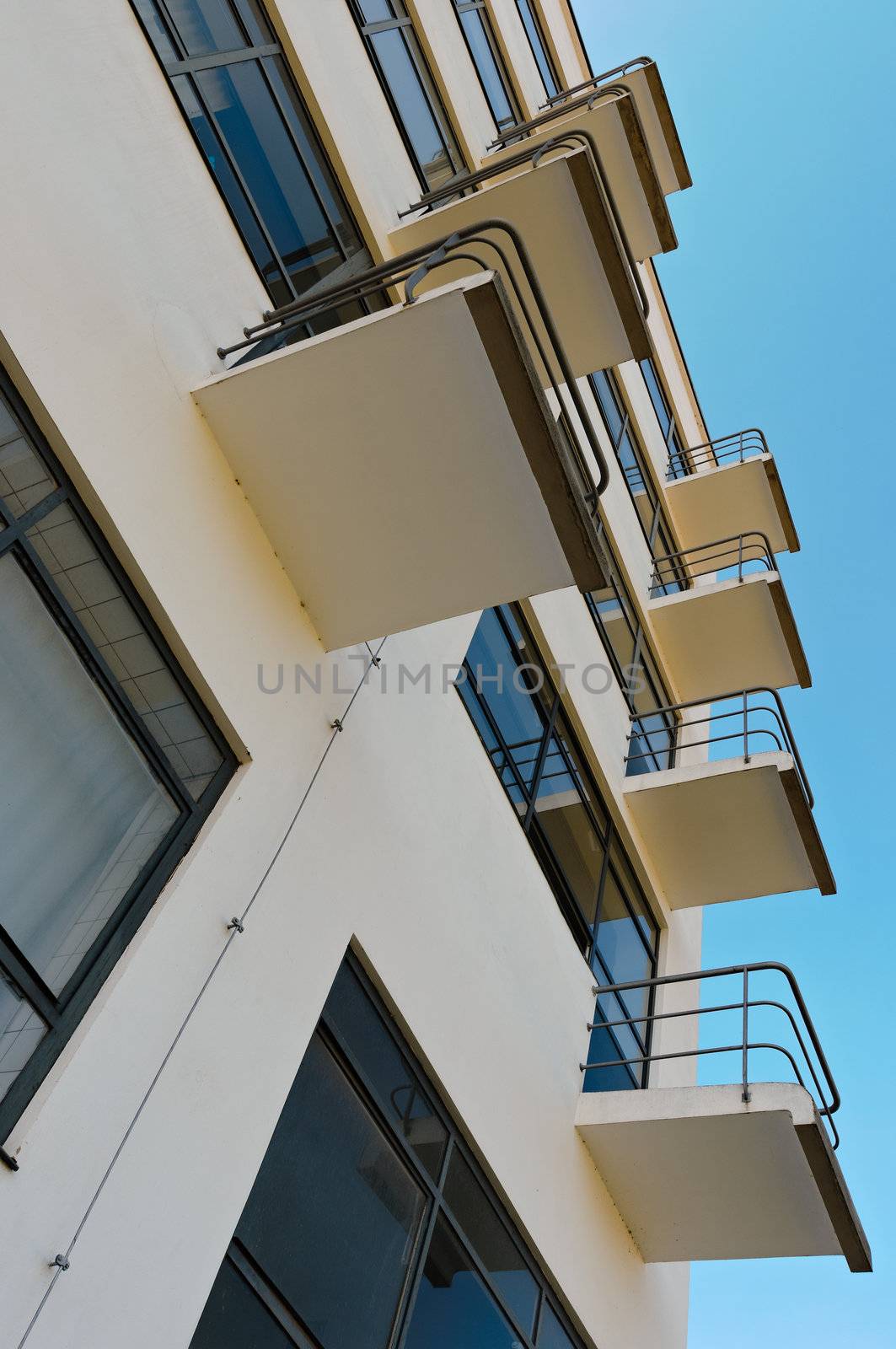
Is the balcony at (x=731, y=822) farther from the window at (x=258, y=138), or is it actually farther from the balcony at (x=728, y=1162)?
the window at (x=258, y=138)

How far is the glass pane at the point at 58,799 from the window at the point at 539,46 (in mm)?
12391

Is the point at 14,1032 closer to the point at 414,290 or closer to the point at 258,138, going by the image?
the point at 414,290

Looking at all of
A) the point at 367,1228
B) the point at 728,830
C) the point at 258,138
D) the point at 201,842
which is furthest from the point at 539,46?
the point at 367,1228

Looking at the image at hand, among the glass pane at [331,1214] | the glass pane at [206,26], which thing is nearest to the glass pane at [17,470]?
the glass pane at [331,1214]

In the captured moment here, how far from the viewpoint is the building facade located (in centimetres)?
375

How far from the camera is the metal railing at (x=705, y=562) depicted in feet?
42.3

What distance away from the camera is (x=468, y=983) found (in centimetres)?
619

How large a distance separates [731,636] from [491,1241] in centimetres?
859

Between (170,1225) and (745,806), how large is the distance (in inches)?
295

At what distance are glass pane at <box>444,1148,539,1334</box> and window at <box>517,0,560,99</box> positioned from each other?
1291 cm

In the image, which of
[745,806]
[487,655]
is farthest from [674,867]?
[487,655]

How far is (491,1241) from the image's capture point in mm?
6008

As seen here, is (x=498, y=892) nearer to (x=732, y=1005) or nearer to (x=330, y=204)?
(x=732, y=1005)

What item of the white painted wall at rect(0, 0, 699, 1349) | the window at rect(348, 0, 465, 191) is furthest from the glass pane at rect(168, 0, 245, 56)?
the window at rect(348, 0, 465, 191)
